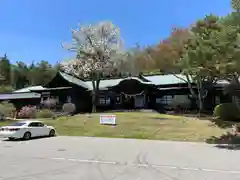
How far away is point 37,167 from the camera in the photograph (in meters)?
12.6

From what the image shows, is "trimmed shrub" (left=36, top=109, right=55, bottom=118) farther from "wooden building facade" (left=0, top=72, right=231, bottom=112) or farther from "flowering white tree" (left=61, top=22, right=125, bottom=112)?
"flowering white tree" (left=61, top=22, right=125, bottom=112)

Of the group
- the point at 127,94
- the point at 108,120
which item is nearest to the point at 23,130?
the point at 108,120

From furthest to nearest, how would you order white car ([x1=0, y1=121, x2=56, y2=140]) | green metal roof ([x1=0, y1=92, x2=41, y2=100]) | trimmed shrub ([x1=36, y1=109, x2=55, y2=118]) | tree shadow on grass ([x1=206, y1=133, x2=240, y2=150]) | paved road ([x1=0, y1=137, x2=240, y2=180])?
green metal roof ([x1=0, y1=92, x2=41, y2=100])
trimmed shrub ([x1=36, y1=109, x2=55, y2=118])
white car ([x1=0, y1=121, x2=56, y2=140])
tree shadow on grass ([x1=206, y1=133, x2=240, y2=150])
paved road ([x1=0, y1=137, x2=240, y2=180])

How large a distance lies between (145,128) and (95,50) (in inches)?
915

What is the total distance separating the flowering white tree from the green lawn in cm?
1491

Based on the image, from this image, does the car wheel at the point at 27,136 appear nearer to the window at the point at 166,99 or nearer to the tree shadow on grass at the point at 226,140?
the tree shadow on grass at the point at 226,140

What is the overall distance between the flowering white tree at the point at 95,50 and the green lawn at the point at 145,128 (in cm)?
1491

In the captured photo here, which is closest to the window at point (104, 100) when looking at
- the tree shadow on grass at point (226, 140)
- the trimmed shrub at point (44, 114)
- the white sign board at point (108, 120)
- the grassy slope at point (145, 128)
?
the trimmed shrub at point (44, 114)

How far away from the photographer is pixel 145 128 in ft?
104

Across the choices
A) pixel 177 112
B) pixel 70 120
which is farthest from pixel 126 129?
pixel 177 112

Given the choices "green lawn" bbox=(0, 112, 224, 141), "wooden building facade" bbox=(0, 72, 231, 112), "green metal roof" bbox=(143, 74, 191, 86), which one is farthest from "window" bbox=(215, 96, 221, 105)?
"green lawn" bbox=(0, 112, 224, 141)

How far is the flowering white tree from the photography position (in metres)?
51.4

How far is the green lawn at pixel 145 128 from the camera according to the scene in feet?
91.8

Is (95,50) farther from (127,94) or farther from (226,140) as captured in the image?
(226,140)
